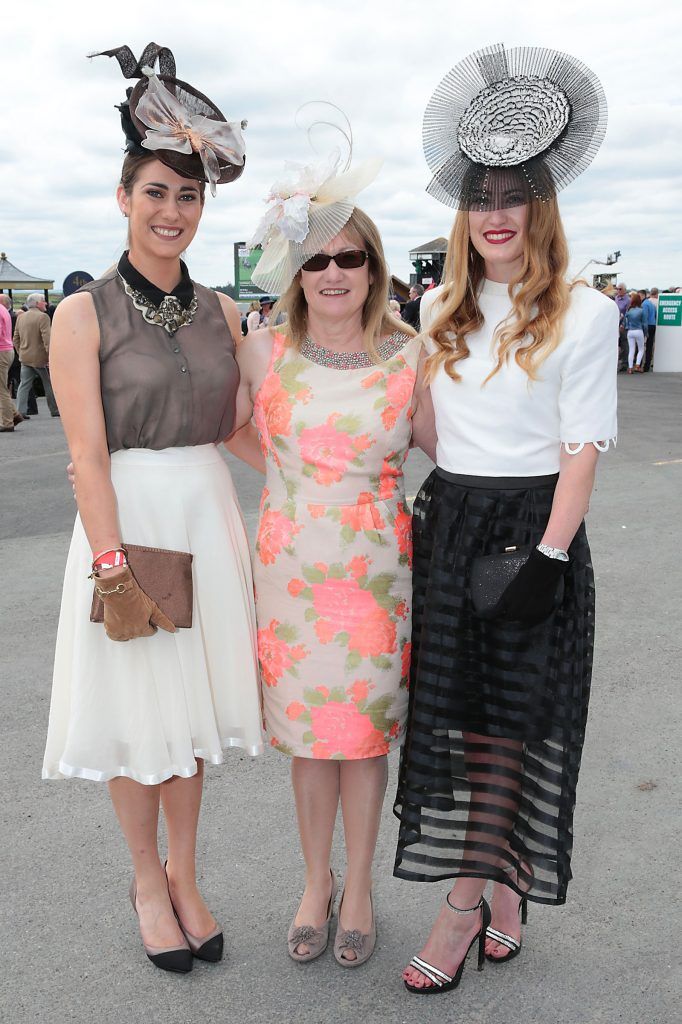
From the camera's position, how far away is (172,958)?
2.42m

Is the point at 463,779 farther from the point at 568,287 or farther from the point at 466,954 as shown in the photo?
the point at 568,287

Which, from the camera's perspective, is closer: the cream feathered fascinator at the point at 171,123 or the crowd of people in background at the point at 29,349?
the cream feathered fascinator at the point at 171,123

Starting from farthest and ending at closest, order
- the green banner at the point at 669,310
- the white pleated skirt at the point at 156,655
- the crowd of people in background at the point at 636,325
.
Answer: the green banner at the point at 669,310 → the crowd of people in background at the point at 636,325 → the white pleated skirt at the point at 156,655

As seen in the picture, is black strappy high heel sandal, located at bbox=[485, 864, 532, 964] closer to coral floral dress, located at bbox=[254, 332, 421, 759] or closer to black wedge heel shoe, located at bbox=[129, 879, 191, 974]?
coral floral dress, located at bbox=[254, 332, 421, 759]

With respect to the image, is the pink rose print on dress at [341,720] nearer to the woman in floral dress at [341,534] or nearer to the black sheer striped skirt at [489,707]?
the woman in floral dress at [341,534]

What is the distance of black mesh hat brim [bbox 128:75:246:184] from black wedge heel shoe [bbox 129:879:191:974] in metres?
1.98

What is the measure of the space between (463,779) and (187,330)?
1.37m

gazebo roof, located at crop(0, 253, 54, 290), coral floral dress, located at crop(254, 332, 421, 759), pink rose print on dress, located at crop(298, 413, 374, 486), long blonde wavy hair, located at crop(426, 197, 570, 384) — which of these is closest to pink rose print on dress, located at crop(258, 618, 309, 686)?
coral floral dress, located at crop(254, 332, 421, 759)

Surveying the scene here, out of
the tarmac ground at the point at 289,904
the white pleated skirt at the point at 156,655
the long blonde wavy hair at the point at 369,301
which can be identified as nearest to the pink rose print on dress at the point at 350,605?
the white pleated skirt at the point at 156,655

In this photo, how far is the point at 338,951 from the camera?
248 cm

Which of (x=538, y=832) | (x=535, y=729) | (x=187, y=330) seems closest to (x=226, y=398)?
(x=187, y=330)

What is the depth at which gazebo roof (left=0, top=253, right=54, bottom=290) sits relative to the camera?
23.5m

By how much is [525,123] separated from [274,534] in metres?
1.18

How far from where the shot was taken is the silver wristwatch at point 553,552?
213 centimetres
